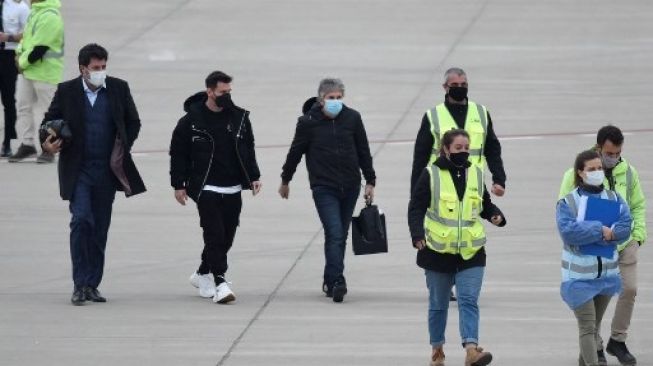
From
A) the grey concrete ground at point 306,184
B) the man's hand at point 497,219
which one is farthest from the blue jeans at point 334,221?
the man's hand at point 497,219

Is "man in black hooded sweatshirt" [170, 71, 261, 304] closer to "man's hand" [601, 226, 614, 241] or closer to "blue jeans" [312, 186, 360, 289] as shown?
"blue jeans" [312, 186, 360, 289]

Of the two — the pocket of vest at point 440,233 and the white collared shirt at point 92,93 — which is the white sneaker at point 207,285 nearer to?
the white collared shirt at point 92,93

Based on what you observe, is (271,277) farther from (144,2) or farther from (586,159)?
(144,2)

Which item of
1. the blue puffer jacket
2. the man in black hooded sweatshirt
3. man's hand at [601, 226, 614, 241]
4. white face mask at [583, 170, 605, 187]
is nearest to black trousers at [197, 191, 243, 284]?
the man in black hooded sweatshirt

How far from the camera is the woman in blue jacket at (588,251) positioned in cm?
963

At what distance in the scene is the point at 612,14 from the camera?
24703 millimetres

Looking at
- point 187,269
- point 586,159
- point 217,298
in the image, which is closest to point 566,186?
point 586,159

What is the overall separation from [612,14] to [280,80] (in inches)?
251

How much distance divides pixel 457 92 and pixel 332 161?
46.2 inches

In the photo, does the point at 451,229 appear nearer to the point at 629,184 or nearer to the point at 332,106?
the point at 629,184

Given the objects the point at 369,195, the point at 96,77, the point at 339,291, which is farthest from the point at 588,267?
the point at 96,77

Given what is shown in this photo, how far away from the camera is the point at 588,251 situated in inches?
383

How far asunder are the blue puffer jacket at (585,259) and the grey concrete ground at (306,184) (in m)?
0.61

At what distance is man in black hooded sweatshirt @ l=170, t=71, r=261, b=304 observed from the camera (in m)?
11.8
